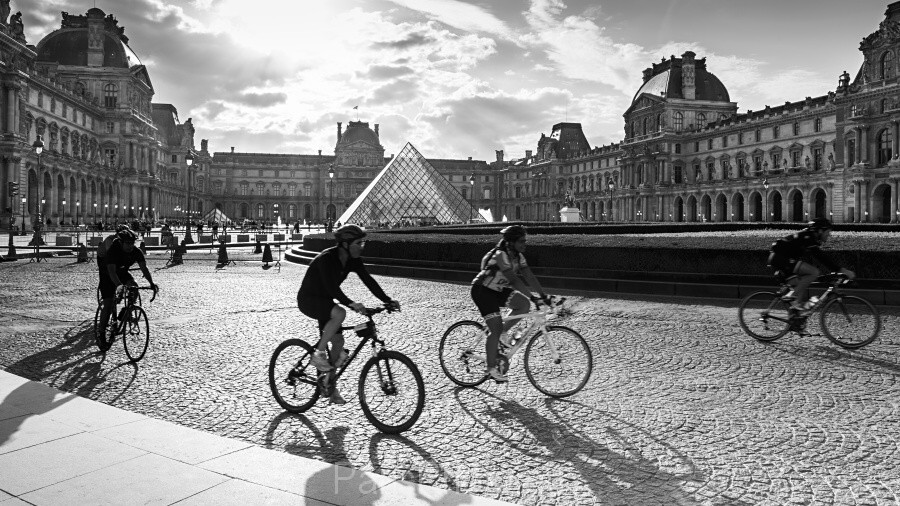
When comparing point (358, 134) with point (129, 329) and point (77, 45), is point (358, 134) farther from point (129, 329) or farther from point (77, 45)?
point (129, 329)

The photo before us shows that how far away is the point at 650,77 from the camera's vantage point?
87062 mm

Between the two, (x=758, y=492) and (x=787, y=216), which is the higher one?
(x=787, y=216)

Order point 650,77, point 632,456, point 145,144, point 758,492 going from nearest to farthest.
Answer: point 758,492
point 632,456
point 145,144
point 650,77

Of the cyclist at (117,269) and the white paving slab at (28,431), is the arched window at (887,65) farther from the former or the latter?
the white paving slab at (28,431)

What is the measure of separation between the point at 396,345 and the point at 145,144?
82.1 meters

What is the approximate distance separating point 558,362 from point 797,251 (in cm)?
430

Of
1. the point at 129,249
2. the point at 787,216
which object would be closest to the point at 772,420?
the point at 129,249

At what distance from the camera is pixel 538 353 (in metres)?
6.25

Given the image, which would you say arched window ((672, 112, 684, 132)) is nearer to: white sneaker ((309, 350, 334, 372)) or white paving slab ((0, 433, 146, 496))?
white sneaker ((309, 350, 334, 372))

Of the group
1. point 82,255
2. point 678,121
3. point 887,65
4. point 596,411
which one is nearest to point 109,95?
point 82,255

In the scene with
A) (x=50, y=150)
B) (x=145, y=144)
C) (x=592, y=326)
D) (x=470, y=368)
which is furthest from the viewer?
(x=145, y=144)

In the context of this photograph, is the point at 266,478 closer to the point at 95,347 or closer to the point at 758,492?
the point at 758,492

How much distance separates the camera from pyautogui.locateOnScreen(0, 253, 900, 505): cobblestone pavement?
13.7 ft

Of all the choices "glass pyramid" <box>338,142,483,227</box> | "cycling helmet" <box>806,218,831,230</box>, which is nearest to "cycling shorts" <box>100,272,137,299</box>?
"cycling helmet" <box>806,218,831,230</box>
